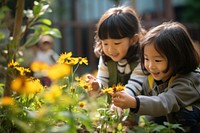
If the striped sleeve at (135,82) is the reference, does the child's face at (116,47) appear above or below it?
above

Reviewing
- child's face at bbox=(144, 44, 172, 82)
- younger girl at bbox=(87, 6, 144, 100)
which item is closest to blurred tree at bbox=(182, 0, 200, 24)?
younger girl at bbox=(87, 6, 144, 100)

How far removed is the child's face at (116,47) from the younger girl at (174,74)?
0.97ft

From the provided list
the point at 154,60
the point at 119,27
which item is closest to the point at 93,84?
the point at 119,27

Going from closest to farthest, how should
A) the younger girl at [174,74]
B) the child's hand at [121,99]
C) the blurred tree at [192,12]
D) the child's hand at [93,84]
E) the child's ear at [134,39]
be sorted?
the child's hand at [121,99]
the younger girl at [174,74]
the child's hand at [93,84]
the child's ear at [134,39]
the blurred tree at [192,12]

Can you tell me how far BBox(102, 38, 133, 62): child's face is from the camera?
8.29 ft

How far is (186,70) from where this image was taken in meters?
2.20

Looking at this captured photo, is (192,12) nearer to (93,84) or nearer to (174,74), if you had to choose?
(93,84)

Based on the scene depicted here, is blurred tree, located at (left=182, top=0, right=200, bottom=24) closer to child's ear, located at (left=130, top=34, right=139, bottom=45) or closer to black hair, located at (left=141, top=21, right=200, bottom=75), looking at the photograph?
child's ear, located at (left=130, top=34, right=139, bottom=45)

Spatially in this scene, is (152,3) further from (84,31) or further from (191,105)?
(191,105)

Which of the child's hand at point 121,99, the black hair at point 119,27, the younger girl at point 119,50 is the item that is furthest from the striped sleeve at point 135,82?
the child's hand at point 121,99

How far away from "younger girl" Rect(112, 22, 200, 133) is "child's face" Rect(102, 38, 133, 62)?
0.30 meters

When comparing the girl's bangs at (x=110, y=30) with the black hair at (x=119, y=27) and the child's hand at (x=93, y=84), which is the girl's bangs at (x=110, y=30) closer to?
the black hair at (x=119, y=27)

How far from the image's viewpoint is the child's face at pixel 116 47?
2.53 meters

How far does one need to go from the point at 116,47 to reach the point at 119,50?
0.10ft
